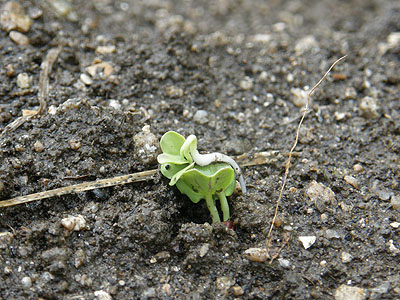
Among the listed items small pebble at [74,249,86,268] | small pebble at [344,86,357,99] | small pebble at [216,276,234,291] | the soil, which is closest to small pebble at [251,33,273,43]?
the soil

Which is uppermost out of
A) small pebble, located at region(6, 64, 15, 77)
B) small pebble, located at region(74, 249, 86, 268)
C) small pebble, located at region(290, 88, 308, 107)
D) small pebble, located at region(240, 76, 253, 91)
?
small pebble, located at region(6, 64, 15, 77)

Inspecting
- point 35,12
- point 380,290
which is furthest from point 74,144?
point 380,290

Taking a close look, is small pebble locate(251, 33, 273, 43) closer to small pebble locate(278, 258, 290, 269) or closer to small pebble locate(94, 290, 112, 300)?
small pebble locate(278, 258, 290, 269)

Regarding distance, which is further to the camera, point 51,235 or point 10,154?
point 10,154

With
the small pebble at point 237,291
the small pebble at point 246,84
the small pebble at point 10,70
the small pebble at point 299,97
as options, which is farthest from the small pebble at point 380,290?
the small pebble at point 10,70

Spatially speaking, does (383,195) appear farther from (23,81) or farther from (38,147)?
(23,81)

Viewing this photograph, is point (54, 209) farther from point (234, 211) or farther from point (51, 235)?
point (234, 211)

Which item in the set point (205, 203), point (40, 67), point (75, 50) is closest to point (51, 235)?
point (205, 203)
